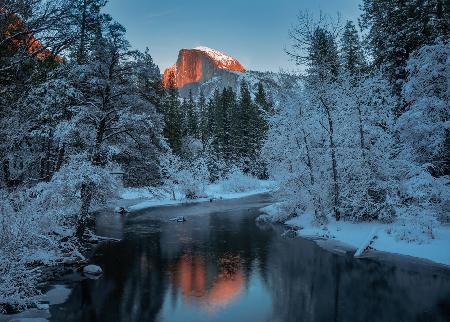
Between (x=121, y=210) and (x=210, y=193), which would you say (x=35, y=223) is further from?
(x=210, y=193)

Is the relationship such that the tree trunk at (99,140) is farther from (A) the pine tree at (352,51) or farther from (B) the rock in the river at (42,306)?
(A) the pine tree at (352,51)

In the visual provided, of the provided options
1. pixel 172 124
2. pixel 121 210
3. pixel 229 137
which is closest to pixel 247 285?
pixel 121 210

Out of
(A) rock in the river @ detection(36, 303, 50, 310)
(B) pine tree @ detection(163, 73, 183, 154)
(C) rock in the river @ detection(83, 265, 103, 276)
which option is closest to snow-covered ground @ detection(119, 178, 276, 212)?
(B) pine tree @ detection(163, 73, 183, 154)

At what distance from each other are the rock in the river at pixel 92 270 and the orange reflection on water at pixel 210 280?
3059mm

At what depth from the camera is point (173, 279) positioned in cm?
1711

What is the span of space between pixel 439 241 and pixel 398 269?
2.66 meters

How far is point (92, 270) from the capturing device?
1734 centimetres

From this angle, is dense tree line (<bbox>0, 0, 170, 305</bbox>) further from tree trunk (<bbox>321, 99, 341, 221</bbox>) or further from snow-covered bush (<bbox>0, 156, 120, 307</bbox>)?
tree trunk (<bbox>321, 99, 341, 221</bbox>)

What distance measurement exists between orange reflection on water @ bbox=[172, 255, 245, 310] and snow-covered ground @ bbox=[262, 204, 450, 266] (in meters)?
6.62

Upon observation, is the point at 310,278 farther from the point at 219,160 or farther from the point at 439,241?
the point at 219,160

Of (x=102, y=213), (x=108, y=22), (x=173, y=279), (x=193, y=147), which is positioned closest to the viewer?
(x=173, y=279)

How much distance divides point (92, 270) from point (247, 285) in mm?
6329

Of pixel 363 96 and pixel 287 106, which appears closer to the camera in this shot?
pixel 363 96

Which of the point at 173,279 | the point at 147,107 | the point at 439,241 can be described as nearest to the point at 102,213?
the point at 147,107
